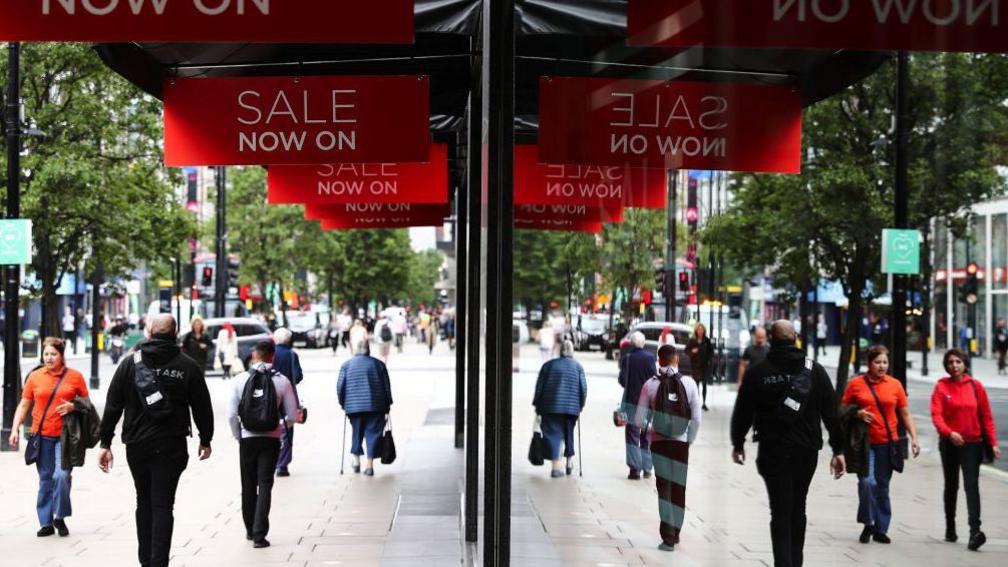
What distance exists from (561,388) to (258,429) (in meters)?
6.05

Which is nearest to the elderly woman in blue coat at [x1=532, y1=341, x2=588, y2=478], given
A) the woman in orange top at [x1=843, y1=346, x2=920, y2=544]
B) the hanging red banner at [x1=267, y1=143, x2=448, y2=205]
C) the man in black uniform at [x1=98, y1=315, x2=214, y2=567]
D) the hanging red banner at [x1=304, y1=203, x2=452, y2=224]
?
the woman in orange top at [x1=843, y1=346, x2=920, y2=544]

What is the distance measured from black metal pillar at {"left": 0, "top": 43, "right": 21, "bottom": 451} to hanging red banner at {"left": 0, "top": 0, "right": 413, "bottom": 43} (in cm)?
1293

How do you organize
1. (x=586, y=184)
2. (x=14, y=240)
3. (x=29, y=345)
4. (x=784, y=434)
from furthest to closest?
(x=29, y=345) → (x=14, y=240) → (x=586, y=184) → (x=784, y=434)

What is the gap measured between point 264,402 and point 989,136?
27.9 feet

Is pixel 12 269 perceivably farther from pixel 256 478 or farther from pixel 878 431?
pixel 878 431

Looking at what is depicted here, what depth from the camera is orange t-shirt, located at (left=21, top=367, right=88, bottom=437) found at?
34.2 feet

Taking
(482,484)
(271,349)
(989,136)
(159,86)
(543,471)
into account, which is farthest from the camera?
(271,349)

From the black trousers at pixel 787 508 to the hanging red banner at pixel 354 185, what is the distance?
36.2 feet

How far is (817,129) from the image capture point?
3154 mm

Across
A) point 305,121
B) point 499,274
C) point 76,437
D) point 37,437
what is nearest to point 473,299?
point 305,121

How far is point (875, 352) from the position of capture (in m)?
2.94

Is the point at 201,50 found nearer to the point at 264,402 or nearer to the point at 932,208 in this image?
the point at 264,402

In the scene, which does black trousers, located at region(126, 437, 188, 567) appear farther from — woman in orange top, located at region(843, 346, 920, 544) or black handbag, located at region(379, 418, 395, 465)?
black handbag, located at region(379, 418, 395, 465)

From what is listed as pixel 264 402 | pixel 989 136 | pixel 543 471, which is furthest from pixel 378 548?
pixel 989 136
